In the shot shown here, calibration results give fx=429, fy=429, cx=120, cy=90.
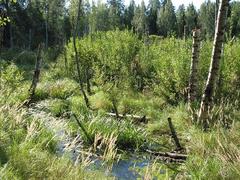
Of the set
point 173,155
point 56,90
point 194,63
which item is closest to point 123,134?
point 173,155

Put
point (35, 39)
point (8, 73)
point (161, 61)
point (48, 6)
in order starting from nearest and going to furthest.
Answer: point (161, 61)
point (8, 73)
point (48, 6)
point (35, 39)

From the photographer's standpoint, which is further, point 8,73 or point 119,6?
point 119,6

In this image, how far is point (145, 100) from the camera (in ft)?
52.6

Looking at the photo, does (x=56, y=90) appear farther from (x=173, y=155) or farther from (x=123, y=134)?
(x=173, y=155)

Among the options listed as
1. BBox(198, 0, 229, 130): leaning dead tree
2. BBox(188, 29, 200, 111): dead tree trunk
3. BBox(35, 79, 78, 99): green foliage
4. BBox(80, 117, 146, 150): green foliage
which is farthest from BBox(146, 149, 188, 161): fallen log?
BBox(35, 79, 78, 99): green foliage

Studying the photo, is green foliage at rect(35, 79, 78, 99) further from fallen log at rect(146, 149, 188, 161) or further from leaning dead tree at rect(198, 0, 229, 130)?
fallen log at rect(146, 149, 188, 161)

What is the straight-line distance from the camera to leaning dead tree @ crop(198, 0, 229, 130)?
9.80 m

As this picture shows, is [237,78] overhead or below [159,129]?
overhead

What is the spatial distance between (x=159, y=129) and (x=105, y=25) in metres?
59.4

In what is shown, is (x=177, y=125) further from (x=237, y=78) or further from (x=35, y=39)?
(x=35, y=39)

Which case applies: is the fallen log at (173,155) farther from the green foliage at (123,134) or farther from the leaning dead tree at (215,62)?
the leaning dead tree at (215,62)

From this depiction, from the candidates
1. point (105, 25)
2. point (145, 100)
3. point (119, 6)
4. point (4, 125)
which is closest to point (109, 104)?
point (145, 100)

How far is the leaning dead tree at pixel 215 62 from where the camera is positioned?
9805 millimetres

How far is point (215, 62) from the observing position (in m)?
10.0
